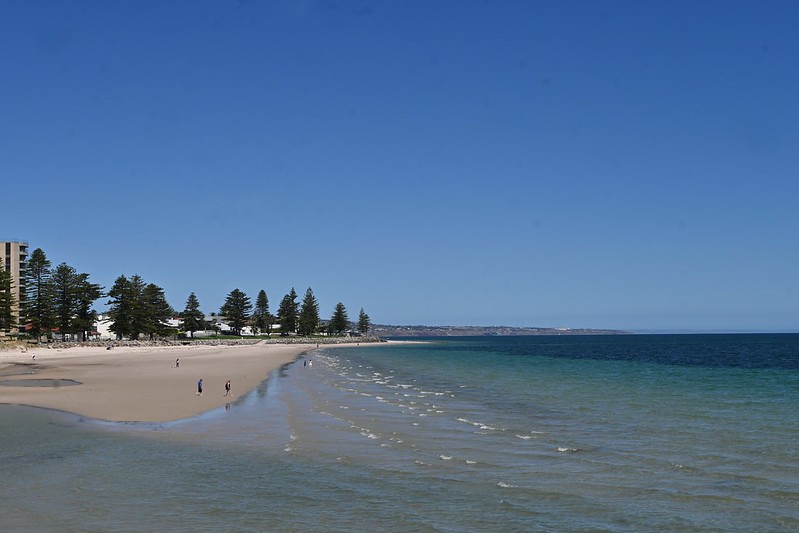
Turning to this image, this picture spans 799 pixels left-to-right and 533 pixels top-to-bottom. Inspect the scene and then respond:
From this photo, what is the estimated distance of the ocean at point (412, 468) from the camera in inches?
522

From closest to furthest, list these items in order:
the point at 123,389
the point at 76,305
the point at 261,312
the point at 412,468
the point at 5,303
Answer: the point at 412,468 < the point at 123,389 < the point at 5,303 < the point at 76,305 < the point at 261,312

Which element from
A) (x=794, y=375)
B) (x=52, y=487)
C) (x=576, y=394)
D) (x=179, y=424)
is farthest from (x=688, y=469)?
(x=794, y=375)

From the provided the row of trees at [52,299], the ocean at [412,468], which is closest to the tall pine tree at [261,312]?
the row of trees at [52,299]

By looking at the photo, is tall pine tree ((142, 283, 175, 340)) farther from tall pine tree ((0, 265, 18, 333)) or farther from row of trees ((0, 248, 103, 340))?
tall pine tree ((0, 265, 18, 333))

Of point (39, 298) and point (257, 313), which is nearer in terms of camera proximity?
point (39, 298)

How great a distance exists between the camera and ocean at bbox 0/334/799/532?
43.5 ft

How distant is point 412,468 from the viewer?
18094 millimetres

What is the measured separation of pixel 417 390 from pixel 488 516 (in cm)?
2946

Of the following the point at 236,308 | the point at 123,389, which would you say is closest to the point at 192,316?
the point at 236,308

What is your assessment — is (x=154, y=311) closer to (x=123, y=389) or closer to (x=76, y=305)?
(x=76, y=305)

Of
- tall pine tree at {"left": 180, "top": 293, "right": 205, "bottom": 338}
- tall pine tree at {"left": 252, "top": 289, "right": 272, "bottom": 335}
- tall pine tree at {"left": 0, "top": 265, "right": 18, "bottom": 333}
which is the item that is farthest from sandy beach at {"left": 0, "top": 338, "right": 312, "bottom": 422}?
tall pine tree at {"left": 252, "top": 289, "right": 272, "bottom": 335}

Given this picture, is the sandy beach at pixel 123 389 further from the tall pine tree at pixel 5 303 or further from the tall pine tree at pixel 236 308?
the tall pine tree at pixel 236 308

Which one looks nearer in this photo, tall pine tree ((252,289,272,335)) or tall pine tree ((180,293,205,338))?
tall pine tree ((180,293,205,338))

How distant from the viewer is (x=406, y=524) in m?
12.8
